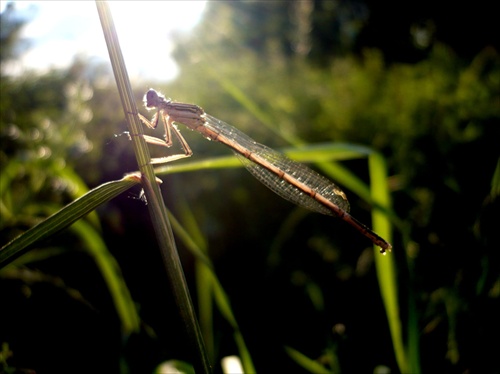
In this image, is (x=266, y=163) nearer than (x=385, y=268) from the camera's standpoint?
No

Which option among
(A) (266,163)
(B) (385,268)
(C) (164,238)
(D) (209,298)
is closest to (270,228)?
(D) (209,298)

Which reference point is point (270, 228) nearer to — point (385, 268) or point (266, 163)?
point (266, 163)

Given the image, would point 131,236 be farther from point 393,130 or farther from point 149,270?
point 393,130

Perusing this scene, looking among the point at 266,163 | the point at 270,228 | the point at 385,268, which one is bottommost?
the point at 385,268

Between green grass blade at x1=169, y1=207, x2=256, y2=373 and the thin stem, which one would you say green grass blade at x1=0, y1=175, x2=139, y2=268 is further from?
green grass blade at x1=169, y1=207, x2=256, y2=373

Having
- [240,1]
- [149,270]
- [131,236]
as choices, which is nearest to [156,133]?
[131,236]
